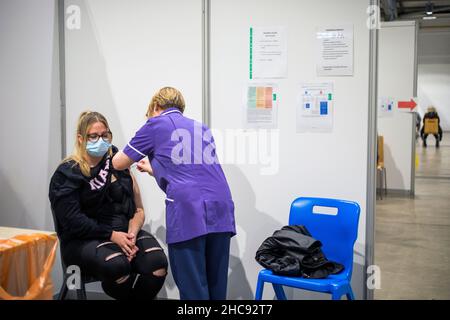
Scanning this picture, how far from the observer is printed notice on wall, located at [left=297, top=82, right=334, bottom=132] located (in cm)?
296

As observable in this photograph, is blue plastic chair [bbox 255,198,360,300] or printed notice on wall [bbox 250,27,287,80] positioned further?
printed notice on wall [bbox 250,27,287,80]

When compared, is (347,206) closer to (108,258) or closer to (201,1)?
(108,258)

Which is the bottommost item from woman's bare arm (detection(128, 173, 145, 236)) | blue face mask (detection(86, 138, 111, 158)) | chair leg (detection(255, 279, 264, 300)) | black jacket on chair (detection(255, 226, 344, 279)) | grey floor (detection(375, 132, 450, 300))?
grey floor (detection(375, 132, 450, 300))

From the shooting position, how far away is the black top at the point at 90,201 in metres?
2.59

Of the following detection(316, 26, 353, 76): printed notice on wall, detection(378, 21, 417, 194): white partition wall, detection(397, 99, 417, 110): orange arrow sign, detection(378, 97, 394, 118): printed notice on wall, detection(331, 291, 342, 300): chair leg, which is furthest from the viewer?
detection(378, 97, 394, 118): printed notice on wall

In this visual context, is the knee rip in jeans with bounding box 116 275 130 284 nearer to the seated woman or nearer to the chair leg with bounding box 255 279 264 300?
the seated woman

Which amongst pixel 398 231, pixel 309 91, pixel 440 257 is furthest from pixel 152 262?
pixel 398 231

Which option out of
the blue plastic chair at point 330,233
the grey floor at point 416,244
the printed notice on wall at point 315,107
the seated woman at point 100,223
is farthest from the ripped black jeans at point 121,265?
the grey floor at point 416,244

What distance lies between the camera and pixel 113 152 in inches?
114

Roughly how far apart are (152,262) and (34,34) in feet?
5.76

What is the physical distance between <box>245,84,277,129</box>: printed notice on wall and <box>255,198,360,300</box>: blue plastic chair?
21.1 inches

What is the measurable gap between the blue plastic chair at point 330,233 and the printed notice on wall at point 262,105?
535 millimetres

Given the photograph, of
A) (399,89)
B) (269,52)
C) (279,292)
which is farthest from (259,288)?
(399,89)

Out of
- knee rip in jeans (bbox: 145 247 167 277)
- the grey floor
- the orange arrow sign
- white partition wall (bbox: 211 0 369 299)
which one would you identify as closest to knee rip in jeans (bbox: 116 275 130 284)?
knee rip in jeans (bbox: 145 247 167 277)
